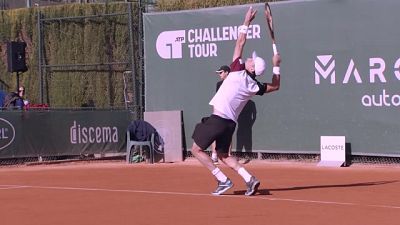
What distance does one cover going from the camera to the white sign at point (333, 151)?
1633 centimetres

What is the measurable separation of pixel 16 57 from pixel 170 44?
4.73 m

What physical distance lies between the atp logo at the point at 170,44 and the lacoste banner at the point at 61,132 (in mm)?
1852

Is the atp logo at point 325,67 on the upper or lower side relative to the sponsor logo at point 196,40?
lower

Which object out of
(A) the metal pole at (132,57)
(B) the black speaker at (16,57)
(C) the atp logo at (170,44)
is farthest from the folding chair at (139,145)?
(B) the black speaker at (16,57)

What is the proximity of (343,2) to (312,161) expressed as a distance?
3.61m

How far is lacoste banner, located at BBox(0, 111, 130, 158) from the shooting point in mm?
17984

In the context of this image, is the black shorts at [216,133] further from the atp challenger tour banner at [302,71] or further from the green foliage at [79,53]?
the green foliage at [79,53]

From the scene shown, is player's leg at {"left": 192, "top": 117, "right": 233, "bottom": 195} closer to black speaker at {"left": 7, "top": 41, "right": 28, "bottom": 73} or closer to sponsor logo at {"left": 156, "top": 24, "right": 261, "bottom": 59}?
sponsor logo at {"left": 156, "top": 24, "right": 261, "bottom": 59}

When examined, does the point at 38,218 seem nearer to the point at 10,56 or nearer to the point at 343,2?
the point at 343,2

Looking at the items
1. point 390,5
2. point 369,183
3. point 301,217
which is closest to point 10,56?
point 390,5

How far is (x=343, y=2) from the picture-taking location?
16.6 m

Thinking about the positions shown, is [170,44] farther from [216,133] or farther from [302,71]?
[216,133]

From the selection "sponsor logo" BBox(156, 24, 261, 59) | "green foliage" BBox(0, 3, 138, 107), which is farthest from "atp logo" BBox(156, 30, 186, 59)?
"green foliage" BBox(0, 3, 138, 107)

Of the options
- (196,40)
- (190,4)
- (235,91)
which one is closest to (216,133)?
(235,91)
